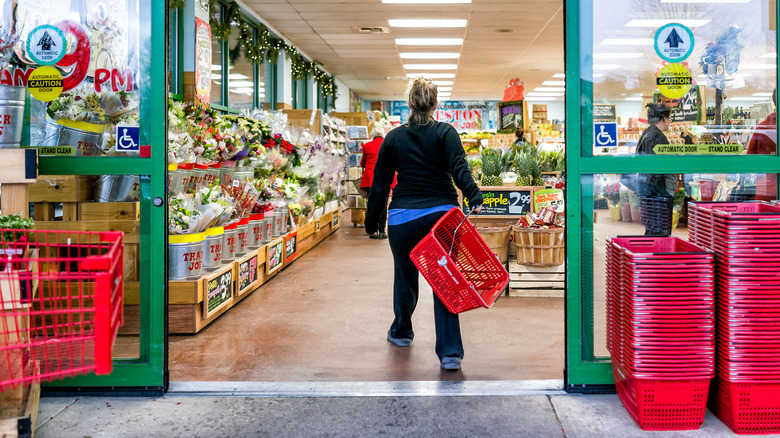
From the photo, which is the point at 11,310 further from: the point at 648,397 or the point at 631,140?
the point at 631,140

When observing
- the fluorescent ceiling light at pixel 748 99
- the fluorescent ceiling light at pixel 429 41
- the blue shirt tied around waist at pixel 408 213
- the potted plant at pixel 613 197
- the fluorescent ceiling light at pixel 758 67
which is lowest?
the blue shirt tied around waist at pixel 408 213

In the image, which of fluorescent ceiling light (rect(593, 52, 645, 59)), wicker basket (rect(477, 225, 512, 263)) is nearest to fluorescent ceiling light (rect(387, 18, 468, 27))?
wicker basket (rect(477, 225, 512, 263))

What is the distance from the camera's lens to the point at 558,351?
381 cm

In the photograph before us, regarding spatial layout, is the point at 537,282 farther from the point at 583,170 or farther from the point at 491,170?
the point at 583,170

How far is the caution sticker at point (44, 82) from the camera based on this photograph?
9.91 ft

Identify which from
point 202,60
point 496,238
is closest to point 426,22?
point 202,60

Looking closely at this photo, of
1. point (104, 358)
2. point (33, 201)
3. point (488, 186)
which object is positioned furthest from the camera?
point (488, 186)

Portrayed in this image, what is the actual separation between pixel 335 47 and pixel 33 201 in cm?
955

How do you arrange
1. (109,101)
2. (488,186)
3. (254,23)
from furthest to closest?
(254,23)
(488,186)
(109,101)

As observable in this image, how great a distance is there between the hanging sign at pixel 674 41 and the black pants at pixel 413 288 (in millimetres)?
1298

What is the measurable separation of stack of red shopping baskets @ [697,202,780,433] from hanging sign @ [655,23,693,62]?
33.4 inches

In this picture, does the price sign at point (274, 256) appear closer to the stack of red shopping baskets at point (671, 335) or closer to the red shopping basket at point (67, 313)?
the red shopping basket at point (67, 313)

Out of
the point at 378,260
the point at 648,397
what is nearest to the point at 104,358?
the point at 648,397

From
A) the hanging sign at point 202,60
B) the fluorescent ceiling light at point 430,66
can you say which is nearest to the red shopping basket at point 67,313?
the hanging sign at point 202,60
